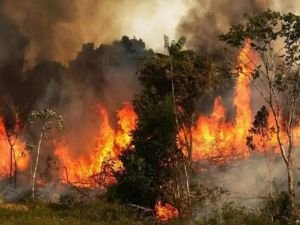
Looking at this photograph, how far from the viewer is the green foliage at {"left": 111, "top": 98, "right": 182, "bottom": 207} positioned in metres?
42.5

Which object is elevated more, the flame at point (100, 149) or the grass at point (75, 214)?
the flame at point (100, 149)

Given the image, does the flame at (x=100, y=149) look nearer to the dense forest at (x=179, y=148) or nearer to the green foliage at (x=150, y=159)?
the dense forest at (x=179, y=148)

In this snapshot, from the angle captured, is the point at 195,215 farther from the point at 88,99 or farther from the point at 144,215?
the point at 88,99

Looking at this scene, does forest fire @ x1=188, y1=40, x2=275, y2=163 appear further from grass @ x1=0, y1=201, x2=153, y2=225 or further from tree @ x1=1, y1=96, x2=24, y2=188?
grass @ x1=0, y1=201, x2=153, y2=225

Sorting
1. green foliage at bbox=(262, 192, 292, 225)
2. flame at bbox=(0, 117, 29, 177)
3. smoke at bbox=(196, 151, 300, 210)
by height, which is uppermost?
flame at bbox=(0, 117, 29, 177)

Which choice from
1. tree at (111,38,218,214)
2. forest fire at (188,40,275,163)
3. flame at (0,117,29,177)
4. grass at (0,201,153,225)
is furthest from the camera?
flame at (0,117,29,177)

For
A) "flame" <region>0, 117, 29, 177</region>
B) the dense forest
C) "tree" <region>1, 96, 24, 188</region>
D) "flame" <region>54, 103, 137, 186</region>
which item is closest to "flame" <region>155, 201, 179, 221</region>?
the dense forest

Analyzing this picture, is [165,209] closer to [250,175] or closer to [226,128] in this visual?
[250,175]

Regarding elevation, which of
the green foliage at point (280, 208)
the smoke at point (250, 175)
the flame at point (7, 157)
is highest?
the flame at point (7, 157)

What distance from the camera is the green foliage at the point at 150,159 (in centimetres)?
4253

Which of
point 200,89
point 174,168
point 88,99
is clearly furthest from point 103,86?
point 174,168

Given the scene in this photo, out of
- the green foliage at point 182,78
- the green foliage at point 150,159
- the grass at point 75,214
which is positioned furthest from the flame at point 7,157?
the grass at point 75,214

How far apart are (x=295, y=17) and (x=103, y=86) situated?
245 feet

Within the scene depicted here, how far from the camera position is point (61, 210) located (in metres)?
37.7
